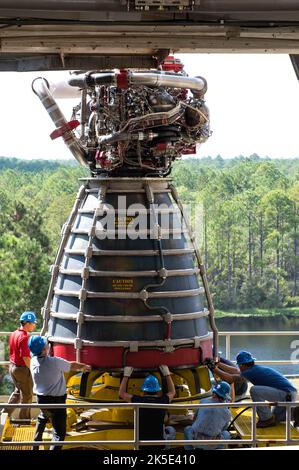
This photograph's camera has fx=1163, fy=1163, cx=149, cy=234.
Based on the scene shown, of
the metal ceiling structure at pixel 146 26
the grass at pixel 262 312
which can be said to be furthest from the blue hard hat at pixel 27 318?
the grass at pixel 262 312

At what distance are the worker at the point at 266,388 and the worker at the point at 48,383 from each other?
2.11m

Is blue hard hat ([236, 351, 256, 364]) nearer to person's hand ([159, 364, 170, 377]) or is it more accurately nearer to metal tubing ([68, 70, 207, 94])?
person's hand ([159, 364, 170, 377])

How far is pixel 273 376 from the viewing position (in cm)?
1270

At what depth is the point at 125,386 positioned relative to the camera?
12305 millimetres

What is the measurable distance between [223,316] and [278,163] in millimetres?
27356

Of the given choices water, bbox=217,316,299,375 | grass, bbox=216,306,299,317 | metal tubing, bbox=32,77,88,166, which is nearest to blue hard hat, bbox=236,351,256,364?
metal tubing, bbox=32,77,88,166

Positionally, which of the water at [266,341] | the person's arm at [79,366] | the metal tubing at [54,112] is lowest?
the person's arm at [79,366]

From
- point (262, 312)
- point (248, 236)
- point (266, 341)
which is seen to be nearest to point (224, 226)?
point (248, 236)

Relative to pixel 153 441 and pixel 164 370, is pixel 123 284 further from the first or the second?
pixel 153 441

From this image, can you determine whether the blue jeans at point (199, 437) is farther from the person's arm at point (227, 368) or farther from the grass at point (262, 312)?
the grass at point (262, 312)

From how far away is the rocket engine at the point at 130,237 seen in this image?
12.7 meters

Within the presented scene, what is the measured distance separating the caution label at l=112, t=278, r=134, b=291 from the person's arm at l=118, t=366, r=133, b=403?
855 millimetres

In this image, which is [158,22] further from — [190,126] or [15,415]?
[15,415]
